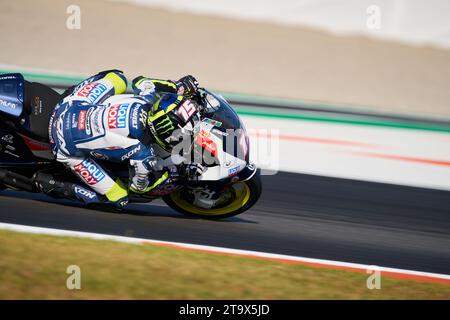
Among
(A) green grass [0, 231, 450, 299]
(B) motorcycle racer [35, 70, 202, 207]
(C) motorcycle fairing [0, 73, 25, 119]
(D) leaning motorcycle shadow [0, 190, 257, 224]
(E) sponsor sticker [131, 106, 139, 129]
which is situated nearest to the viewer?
(A) green grass [0, 231, 450, 299]

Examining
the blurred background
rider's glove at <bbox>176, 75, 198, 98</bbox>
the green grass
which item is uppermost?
the blurred background

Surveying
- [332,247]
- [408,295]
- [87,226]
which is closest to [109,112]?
[87,226]

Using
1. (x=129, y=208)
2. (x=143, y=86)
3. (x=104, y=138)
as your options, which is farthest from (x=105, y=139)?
(x=129, y=208)

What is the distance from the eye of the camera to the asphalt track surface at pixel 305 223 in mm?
6637

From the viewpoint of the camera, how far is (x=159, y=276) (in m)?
5.50

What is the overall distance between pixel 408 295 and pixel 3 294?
11.5ft

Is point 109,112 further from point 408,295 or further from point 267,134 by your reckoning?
point 267,134

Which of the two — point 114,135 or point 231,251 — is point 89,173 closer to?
point 114,135

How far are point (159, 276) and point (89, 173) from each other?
1.39 metres

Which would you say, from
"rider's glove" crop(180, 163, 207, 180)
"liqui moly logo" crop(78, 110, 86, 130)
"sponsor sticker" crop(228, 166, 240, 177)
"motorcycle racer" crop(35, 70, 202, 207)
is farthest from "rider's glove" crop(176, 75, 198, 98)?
"liqui moly logo" crop(78, 110, 86, 130)

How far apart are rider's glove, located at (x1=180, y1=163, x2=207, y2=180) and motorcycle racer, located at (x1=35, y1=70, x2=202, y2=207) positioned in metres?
0.02

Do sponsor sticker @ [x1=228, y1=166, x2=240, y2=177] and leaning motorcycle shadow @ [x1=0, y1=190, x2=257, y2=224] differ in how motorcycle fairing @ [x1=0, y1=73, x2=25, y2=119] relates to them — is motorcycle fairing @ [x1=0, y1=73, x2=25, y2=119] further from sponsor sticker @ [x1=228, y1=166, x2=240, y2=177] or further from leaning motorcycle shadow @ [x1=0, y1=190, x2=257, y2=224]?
sponsor sticker @ [x1=228, y1=166, x2=240, y2=177]

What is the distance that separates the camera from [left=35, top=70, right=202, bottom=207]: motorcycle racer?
598cm
